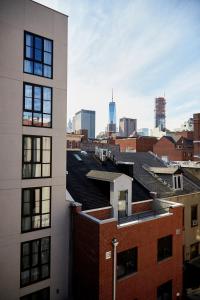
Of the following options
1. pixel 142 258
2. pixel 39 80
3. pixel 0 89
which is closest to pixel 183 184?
pixel 142 258

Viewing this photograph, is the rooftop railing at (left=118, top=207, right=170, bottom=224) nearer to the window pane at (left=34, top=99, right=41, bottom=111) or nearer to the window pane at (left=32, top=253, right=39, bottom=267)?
the window pane at (left=32, top=253, right=39, bottom=267)

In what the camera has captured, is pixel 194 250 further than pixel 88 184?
Yes

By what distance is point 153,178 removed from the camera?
2575 centimetres

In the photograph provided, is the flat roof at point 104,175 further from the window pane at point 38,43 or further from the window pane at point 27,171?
the window pane at point 38,43

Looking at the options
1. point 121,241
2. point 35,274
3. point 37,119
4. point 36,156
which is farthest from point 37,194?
point 121,241

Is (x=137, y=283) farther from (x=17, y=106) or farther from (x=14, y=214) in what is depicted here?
(x=17, y=106)

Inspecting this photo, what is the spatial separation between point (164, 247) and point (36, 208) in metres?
9.96

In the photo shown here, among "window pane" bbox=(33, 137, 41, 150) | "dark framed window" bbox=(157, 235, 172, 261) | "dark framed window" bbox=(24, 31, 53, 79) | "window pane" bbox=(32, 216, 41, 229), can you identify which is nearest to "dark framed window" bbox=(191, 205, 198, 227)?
"dark framed window" bbox=(157, 235, 172, 261)

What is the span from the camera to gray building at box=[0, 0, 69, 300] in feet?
45.0

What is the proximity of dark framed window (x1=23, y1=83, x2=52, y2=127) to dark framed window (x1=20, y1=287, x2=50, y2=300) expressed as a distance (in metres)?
10.4

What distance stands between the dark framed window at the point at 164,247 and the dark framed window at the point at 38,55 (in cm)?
1415

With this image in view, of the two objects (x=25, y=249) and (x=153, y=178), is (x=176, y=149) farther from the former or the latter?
(x=25, y=249)

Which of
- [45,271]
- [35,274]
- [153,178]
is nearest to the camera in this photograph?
[35,274]

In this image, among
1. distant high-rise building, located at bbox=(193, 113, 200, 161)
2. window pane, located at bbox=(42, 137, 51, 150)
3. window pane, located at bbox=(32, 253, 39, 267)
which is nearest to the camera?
window pane, located at bbox=(32, 253, 39, 267)
